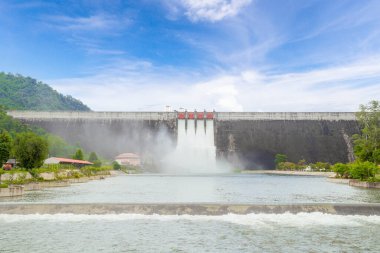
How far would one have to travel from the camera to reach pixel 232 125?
326 feet

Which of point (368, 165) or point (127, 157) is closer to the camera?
point (368, 165)

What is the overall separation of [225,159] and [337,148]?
26997 millimetres

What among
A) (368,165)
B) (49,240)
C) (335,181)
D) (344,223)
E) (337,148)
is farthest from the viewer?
(337,148)

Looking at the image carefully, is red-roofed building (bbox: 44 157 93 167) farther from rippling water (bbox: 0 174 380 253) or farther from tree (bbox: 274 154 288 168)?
tree (bbox: 274 154 288 168)

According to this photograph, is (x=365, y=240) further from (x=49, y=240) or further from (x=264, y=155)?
(x=264, y=155)

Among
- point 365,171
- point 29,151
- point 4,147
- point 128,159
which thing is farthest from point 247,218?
point 128,159

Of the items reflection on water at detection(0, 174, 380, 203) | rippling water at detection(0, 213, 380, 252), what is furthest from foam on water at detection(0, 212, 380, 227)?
reflection on water at detection(0, 174, 380, 203)

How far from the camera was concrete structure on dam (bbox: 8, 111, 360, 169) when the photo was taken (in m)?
96.1

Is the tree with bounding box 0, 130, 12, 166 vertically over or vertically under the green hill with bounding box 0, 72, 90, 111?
under

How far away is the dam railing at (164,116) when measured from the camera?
98250 mm

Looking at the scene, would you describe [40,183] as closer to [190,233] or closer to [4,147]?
[4,147]

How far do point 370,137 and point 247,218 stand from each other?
145 ft

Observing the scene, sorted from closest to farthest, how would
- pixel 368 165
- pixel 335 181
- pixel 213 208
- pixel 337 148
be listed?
pixel 213 208 → pixel 368 165 → pixel 335 181 → pixel 337 148

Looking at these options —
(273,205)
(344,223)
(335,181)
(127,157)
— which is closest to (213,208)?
(273,205)
